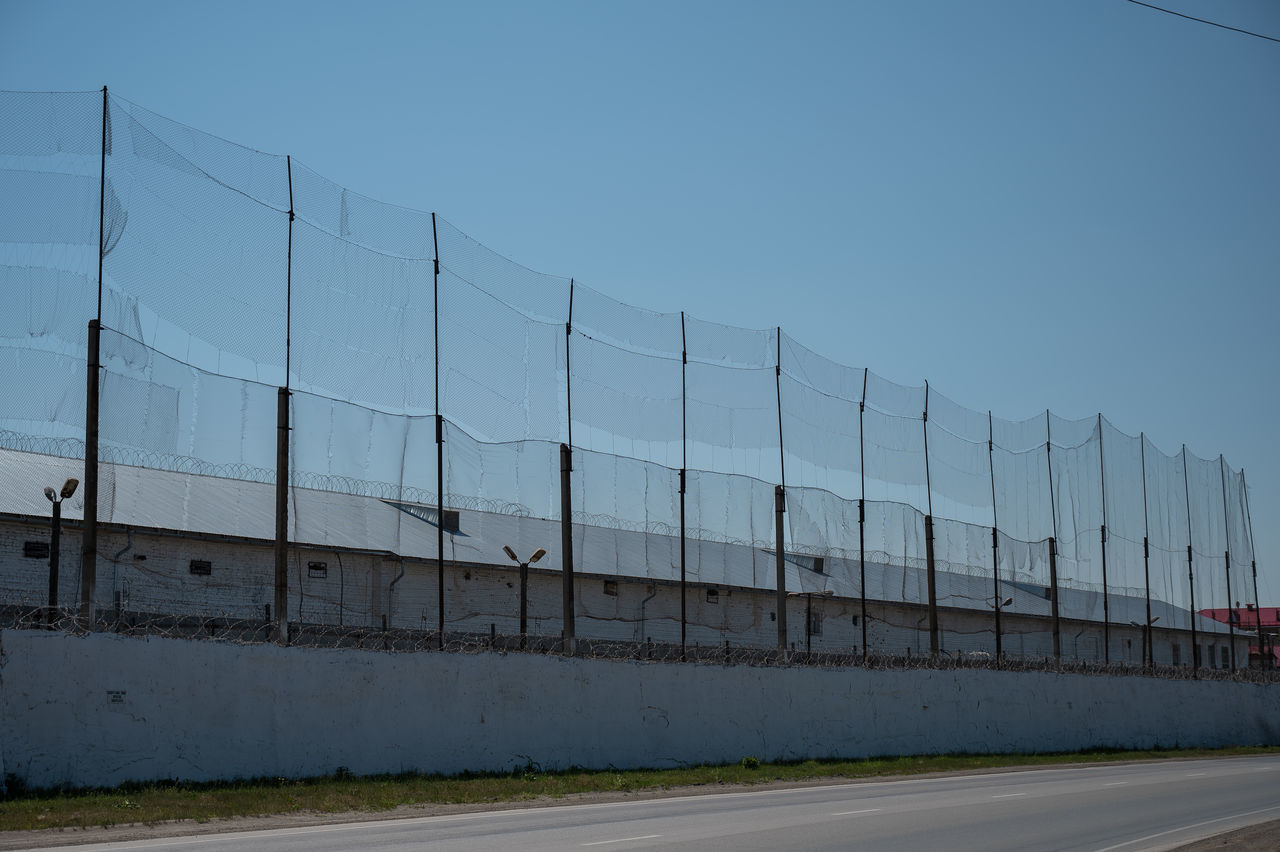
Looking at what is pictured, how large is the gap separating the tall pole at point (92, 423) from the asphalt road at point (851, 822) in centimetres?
514

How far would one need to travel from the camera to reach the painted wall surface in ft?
53.0

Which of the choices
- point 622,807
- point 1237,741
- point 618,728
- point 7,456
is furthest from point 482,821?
point 1237,741

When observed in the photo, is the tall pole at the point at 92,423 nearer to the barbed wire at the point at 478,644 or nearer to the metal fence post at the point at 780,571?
the barbed wire at the point at 478,644

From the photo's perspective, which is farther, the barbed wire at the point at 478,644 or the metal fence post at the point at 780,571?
the metal fence post at the point at 780,571

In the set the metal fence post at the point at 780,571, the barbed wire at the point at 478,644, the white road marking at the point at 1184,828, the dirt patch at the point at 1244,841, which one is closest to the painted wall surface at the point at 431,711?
the barbed wire at the point at 478,644

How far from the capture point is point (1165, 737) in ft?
130

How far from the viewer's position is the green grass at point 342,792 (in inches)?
561

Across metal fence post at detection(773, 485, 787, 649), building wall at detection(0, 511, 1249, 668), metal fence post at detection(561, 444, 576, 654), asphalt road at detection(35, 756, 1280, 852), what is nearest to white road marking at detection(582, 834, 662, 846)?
asphalt road at detection(35, 756, 1280, 852)

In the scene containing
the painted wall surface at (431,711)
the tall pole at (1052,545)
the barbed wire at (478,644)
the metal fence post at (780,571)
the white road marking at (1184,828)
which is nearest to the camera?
the white road marking at (1184,828)

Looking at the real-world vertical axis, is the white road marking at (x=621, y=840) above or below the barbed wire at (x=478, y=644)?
below

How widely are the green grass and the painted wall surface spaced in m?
0.34

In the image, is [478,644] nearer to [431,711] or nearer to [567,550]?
[431,711]

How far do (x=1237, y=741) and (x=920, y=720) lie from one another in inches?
750

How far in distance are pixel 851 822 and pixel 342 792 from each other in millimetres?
7456
